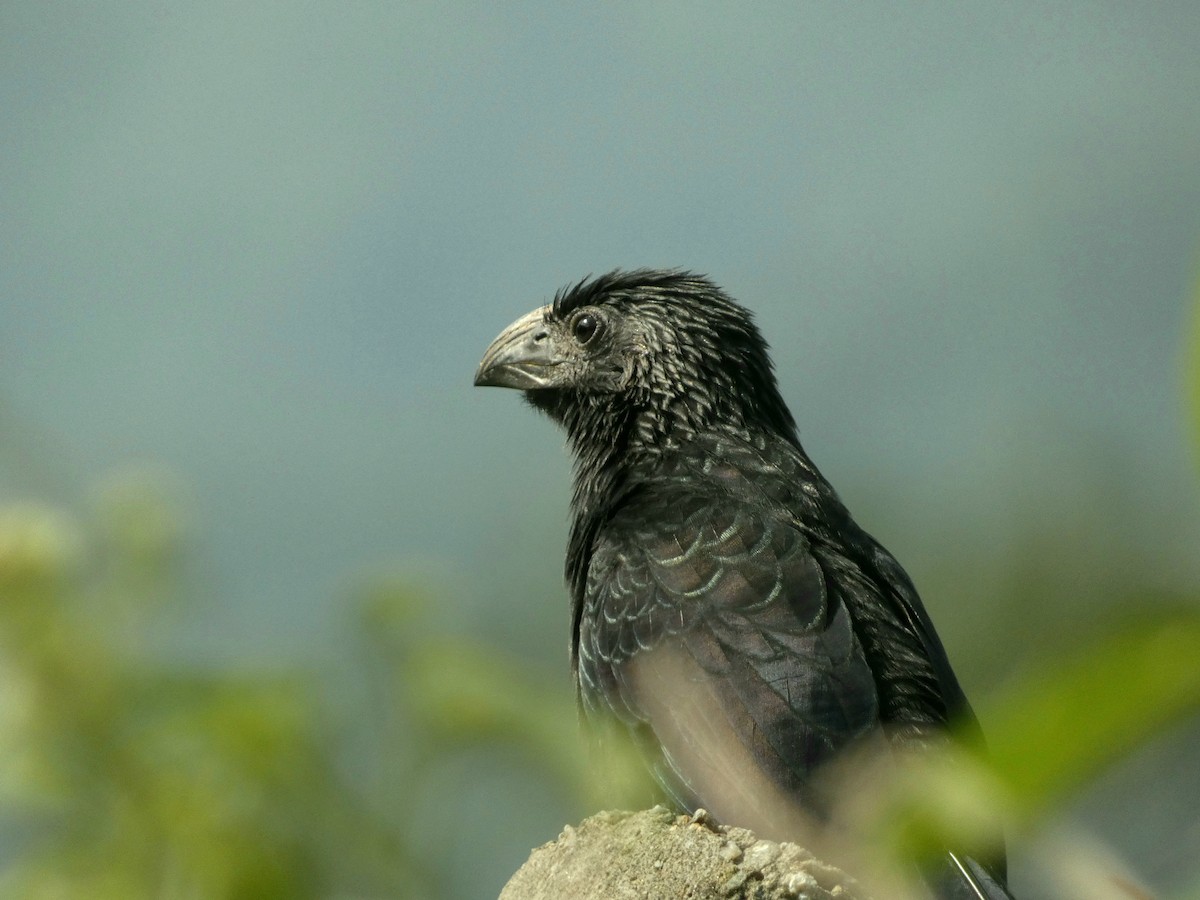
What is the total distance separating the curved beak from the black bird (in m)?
0.01

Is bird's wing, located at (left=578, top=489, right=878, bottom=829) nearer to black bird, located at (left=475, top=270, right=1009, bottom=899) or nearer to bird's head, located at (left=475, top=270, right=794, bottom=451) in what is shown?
black bird, located at (left=475, top=270, right=1009, bottom=899)

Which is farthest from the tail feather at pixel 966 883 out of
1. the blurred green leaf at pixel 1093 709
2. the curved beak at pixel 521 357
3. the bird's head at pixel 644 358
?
the curved beak at pixel 521 357

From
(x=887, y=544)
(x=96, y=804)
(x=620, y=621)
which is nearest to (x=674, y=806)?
(x=620, y=621)

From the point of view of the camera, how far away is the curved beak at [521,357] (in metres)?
6.97

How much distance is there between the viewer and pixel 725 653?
4.60 meters

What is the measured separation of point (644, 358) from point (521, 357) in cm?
76

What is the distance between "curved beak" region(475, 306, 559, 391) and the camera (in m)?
6.97

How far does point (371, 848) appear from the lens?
153cm

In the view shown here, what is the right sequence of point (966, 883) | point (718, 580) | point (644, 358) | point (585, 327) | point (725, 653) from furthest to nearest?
point (585, 327) < point (644, 358) < point (718, 580) < point (725, 653) < point (966, 883)

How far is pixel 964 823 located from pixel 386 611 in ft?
3.77

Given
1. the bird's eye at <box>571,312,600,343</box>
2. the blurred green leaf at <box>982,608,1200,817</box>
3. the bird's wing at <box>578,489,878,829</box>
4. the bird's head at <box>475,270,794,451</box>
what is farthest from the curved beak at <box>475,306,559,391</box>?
the blurred green leaf at <box>982,608,1200,817</box>

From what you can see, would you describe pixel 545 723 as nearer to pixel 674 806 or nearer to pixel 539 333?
pixel 674 806

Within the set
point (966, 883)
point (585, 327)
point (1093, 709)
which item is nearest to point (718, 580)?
point (966, 883)

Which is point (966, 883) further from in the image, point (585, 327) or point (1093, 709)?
point (585, 327)
